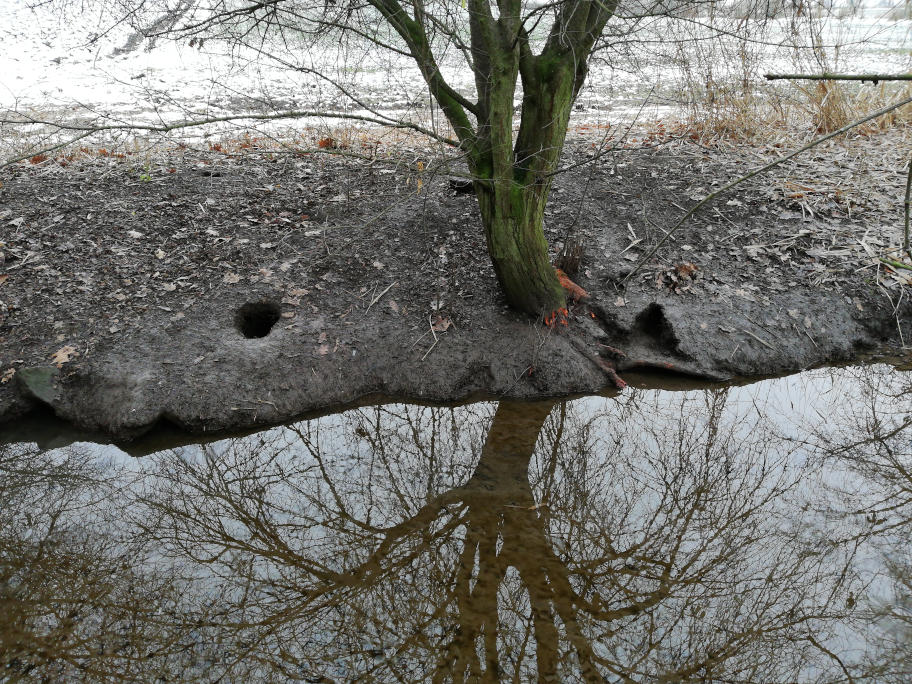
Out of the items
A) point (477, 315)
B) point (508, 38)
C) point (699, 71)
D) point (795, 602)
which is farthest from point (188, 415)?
point (699, 71)

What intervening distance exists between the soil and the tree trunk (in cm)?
22

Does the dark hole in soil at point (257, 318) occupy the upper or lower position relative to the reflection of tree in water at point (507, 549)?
upper

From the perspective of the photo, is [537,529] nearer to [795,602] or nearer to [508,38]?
[795,602]

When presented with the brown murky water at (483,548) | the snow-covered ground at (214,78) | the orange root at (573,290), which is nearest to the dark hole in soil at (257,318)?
the brown murky water at (483,548)

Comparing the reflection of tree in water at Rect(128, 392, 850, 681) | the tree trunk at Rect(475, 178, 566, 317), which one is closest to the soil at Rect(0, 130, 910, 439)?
the tree trunk at Rect(475, 178, 566, 317)

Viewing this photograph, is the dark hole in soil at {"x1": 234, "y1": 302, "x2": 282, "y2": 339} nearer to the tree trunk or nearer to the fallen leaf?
the fallen leaf

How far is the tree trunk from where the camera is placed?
474cm

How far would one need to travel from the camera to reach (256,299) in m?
5.24

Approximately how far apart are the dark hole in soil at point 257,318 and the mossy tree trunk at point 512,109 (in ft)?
6.58

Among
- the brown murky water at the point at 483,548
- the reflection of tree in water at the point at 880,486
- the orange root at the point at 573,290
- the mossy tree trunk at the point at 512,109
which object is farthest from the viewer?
the orange root at the point at 573,290

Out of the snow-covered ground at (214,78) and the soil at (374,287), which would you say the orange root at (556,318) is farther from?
the snow-covered ground at (214,78)

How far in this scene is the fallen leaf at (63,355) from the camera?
15.3 feet

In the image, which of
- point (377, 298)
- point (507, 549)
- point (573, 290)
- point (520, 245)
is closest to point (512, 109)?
point (520, 245)

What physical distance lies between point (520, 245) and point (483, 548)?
2477mm
